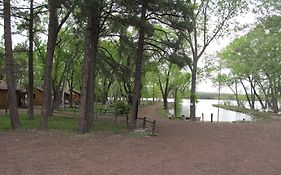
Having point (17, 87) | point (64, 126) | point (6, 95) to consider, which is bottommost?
point (64, 126)

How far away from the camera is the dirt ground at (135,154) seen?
9.24 meters

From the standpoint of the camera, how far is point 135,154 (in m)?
11.6

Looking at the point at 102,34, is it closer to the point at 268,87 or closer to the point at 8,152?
the point at 8,152

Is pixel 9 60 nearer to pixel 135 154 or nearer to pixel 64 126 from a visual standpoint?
pixel 64 126

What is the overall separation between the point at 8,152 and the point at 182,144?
19.9 ft

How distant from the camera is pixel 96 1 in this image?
14.6 meters

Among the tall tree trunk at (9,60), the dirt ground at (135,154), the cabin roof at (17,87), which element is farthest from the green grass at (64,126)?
the cabin roof at (17,87)

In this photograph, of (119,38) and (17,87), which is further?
(17,87)

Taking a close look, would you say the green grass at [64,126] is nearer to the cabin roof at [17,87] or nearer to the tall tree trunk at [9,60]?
the tall tree trunk at [9,60]

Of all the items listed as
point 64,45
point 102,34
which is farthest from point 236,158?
point 64,45

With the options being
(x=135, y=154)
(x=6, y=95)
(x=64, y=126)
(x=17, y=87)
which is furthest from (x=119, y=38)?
(x=17, y=87)

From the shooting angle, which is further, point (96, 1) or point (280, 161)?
point (96, 1)

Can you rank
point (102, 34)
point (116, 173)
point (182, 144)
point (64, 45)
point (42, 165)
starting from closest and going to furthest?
point (116, 173)
point (42, 165)
point (182, 144)
point (102, 34)
point (64, 45)

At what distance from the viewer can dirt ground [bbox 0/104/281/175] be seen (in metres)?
9.24
